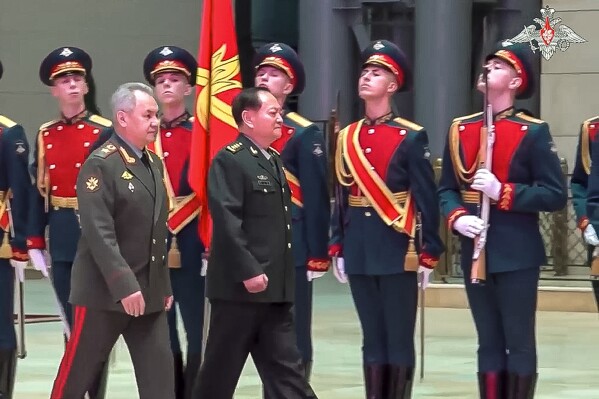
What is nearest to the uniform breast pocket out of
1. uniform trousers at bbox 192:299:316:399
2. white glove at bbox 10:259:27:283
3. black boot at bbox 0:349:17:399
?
uniform trousers at bbox 192:299:316:399

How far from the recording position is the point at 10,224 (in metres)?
7.99

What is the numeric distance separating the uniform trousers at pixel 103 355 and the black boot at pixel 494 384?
171 cm

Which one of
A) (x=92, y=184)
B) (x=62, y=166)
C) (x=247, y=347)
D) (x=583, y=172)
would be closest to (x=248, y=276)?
(x=247, y=347)

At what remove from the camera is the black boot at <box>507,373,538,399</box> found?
725 centimetres

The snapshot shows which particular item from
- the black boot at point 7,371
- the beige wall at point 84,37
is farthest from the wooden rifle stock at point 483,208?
the beige wall at point 84,37

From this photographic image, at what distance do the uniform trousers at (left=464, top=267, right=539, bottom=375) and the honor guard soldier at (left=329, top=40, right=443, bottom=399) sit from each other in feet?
1.08

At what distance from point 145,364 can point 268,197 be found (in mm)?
897

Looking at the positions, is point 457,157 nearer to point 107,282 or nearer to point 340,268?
point 340,268

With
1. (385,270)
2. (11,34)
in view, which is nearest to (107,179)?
(385,270)

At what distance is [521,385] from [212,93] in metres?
2.20

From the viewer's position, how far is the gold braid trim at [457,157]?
7402 millimetres

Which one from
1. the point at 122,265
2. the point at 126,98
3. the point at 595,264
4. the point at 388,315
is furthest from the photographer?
the point at 388,315

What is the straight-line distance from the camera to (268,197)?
6.65m

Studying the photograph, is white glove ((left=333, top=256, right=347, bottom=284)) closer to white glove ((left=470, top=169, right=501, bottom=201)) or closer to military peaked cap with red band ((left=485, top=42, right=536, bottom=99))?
white glove ((left=470, top=169, right=501, bottom=201))
